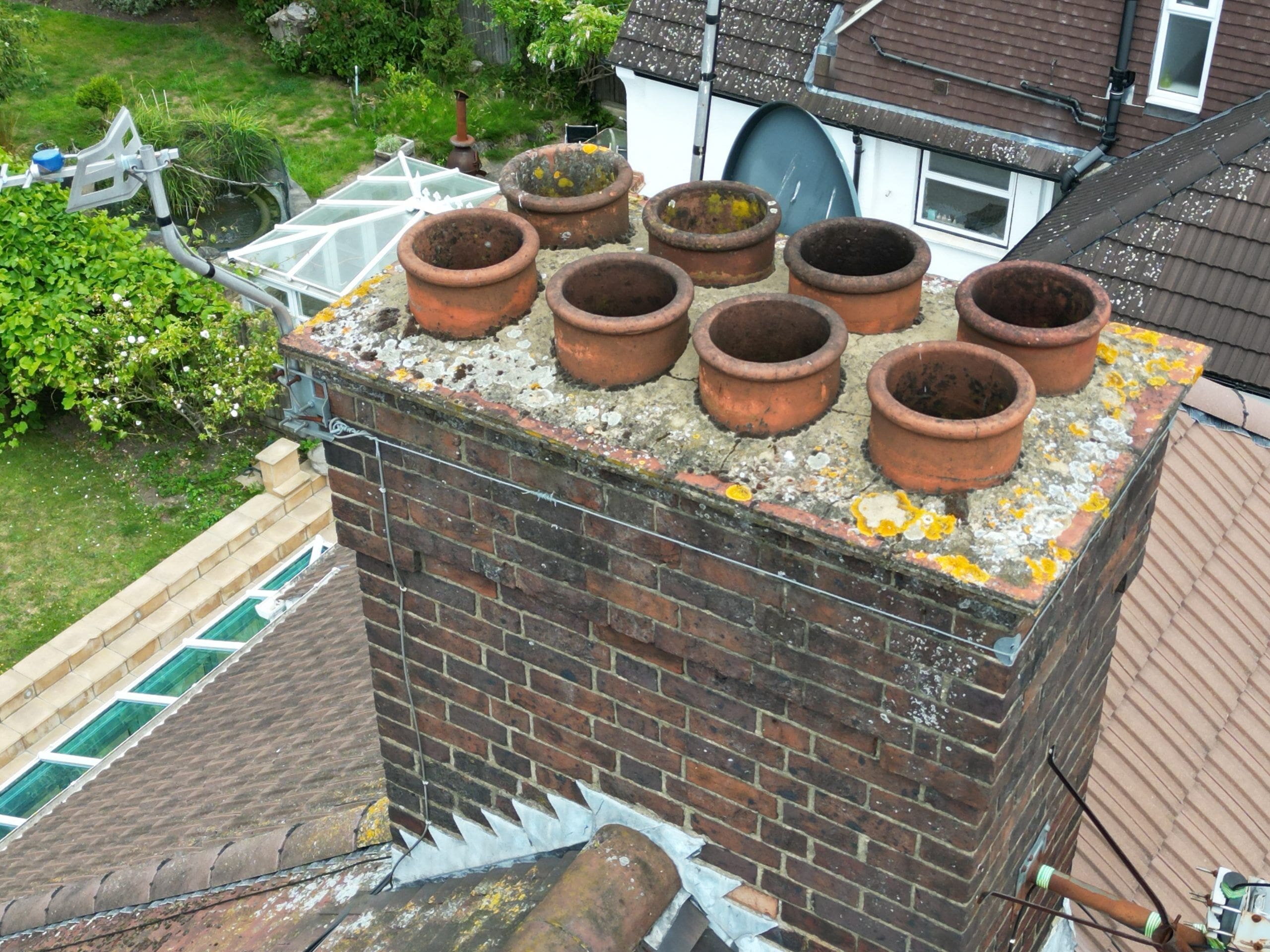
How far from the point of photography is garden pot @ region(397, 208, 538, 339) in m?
2.94

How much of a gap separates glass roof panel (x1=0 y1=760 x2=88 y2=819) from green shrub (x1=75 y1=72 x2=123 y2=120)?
14041mm

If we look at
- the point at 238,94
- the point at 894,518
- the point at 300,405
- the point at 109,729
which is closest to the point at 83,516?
the point at 300,405

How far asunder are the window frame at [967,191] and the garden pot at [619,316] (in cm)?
1028

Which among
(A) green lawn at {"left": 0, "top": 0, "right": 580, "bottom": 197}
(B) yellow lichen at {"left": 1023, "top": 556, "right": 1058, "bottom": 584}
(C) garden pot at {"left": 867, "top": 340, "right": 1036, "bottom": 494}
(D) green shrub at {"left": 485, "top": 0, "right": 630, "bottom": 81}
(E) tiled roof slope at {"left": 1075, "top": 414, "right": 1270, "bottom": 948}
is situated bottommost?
(A) green lawn at {"left": 0, "top": 0, "right": 580, "bottom": 197}

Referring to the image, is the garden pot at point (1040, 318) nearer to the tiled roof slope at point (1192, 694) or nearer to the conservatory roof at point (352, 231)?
the tiled roof slope at point (1192, 694)

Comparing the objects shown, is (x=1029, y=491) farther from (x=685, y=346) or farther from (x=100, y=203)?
(x=100, y=203)

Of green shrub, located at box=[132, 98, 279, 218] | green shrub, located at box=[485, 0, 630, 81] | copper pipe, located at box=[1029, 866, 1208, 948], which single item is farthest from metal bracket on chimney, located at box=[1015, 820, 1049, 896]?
green shrub, located at box=[132, 98, 279, 218]

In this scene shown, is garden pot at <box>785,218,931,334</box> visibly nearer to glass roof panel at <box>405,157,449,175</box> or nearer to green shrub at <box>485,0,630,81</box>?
glass roof panel at <box>405,157,449,175</box>

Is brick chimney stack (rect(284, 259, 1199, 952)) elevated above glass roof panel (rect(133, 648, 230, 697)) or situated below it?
above

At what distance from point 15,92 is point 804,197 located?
21.3m

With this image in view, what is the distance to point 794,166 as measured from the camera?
509cm

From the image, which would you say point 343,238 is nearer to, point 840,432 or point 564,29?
point 564,29

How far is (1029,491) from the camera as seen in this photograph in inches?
96.7

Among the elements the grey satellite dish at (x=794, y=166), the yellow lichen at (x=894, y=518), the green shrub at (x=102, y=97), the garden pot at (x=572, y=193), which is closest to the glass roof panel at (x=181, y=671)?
the grey satellite dish at (x=794, y=166)
